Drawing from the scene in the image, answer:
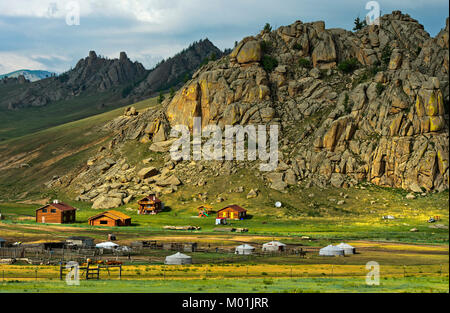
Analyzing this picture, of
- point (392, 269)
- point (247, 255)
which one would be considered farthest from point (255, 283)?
point (247, 255)

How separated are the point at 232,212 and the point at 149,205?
28075mm

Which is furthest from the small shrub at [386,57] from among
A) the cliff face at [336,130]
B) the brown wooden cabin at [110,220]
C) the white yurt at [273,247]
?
the white yurt at [273,247]

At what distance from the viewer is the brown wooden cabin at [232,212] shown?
5812 inches

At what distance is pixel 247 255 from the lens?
85188mm

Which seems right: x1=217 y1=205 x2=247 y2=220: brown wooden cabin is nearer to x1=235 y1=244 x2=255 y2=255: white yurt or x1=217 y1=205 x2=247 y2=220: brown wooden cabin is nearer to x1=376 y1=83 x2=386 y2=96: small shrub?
x1=235 y1=244 x2=255 y2=255: white yurt

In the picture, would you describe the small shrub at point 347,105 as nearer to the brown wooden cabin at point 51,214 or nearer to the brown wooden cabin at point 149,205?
the brown wooden cabin at point 149,205

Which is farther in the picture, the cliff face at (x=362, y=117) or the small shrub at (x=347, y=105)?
the small shrub at (x=347, y=105)

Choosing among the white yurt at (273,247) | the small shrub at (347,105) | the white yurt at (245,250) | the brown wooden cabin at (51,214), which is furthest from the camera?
the small shrub at (347,105)

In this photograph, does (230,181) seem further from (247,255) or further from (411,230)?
(247,255)

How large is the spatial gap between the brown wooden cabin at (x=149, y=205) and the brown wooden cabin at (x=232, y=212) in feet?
72.3

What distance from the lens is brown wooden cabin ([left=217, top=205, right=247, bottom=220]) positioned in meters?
148

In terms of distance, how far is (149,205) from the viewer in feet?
525

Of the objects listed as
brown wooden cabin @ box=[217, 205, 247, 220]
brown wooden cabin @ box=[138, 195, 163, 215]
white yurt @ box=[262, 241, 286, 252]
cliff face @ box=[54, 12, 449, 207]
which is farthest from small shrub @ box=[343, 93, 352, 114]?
white yurt @ box=[262, 241, 286, 252]

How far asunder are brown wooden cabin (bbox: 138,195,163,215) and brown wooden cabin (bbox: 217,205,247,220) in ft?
72.3
